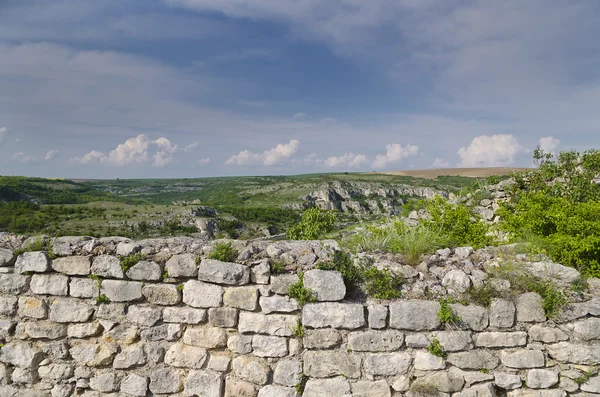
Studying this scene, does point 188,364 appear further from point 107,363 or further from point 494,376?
point 494,376

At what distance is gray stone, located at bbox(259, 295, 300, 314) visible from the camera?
3.89 metres

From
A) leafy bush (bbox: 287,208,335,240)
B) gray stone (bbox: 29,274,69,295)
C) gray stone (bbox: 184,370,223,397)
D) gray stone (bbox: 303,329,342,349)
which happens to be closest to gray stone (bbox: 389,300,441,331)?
gray stone (bbox: 303,329,342,349)

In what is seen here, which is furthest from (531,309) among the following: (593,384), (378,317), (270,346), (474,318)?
(270,346)

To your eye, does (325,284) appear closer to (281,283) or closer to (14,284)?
(281,283)

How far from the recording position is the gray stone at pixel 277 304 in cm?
389

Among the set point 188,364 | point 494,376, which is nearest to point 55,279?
point 188,364

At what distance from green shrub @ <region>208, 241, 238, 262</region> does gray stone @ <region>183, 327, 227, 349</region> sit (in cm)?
84

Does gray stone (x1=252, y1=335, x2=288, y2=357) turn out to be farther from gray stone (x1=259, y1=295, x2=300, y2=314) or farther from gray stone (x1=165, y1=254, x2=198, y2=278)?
gray stone (x1=165, y1=254, x2=198, y2=278)

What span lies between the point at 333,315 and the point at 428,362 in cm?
116

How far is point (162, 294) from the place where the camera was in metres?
4.12

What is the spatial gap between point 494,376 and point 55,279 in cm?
540

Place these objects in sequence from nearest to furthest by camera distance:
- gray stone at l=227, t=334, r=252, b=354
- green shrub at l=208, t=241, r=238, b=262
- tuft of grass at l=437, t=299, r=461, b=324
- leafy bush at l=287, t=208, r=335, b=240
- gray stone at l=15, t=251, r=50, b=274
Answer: tuft of grass at l=437, t=299, r=461, b=324, gray stone at l=227, t=334, r=252, b=354, green shrub at l=208, t=241, r=238, b=262, gray stone at l=15, t=251, r=50, b=274, leafy bush at l=287, t=208, r=335, b=240

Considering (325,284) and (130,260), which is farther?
(130,260)

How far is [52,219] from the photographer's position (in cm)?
4203
